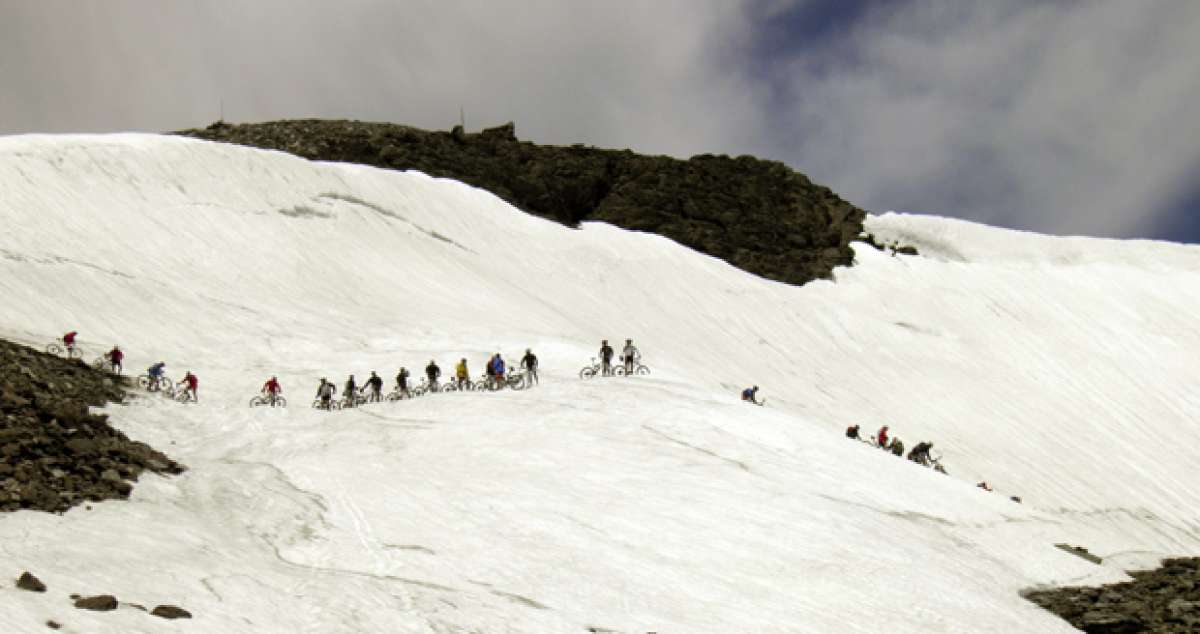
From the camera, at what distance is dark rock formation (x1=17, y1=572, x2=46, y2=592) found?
38.3 ft

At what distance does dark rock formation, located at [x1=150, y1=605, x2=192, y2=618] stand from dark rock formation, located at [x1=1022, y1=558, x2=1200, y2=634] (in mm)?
15630

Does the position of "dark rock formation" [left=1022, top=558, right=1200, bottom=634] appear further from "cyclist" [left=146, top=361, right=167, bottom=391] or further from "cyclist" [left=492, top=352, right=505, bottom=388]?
"cyclist" [left=146, top=361, right=167, bottom=391]

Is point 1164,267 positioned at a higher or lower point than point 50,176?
higher

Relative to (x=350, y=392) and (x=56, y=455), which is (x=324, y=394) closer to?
(x=350, y=392)

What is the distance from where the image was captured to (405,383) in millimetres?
34031

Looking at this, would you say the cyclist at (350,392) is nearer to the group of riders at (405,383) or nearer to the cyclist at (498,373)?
the group of riders at (405,383)

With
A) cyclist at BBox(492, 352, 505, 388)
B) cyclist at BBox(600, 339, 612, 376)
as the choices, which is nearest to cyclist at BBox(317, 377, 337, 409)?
cyclist at BBox(492, 352, 505, 388)

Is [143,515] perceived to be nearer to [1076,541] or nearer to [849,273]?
[1076,541]

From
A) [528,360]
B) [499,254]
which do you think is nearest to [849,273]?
[499,254]

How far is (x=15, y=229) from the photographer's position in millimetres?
42031

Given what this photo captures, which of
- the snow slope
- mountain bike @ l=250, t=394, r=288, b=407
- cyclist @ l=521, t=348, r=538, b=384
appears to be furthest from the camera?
cyclist @ l=521, t=348, r=538, b=384

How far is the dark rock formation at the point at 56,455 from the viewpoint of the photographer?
52.5ft

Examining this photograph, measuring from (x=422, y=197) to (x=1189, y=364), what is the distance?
5154 centimetres

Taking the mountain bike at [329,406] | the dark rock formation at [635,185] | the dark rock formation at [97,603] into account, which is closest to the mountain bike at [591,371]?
the mountain bike at [329,406]
